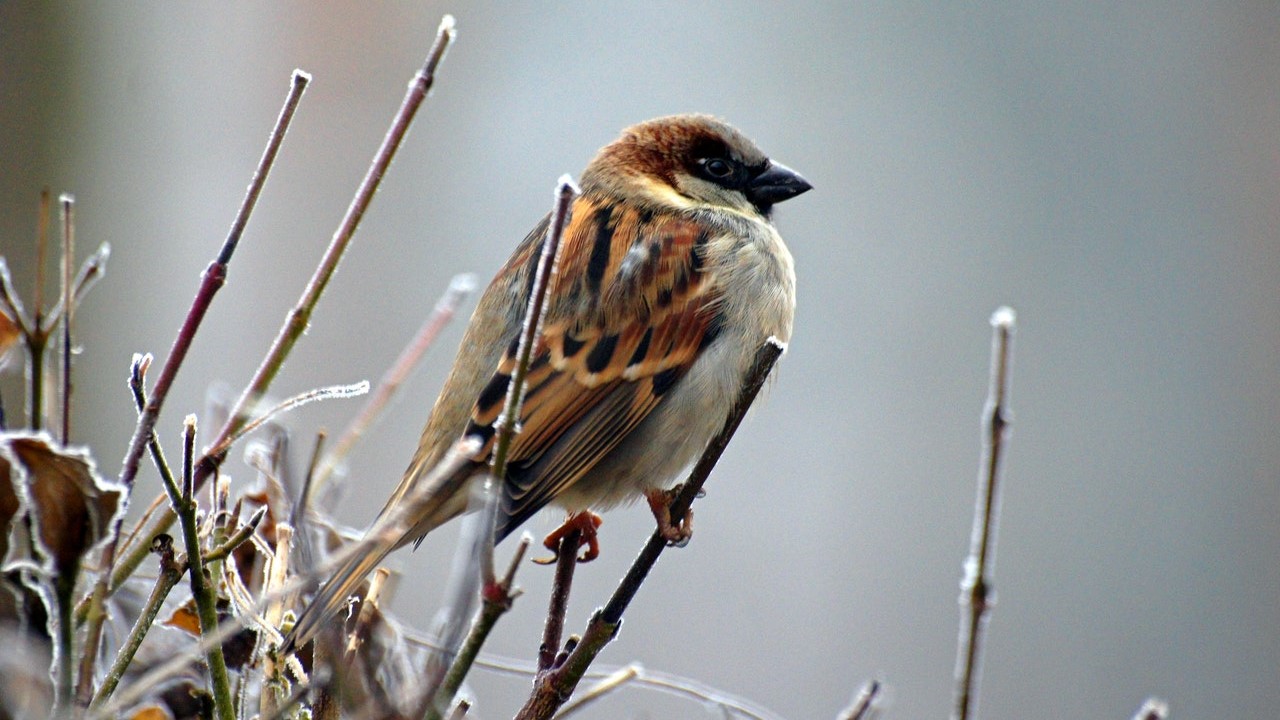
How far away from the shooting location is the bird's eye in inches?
103

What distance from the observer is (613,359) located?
2.11 m

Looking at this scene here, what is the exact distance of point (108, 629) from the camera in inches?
42.9

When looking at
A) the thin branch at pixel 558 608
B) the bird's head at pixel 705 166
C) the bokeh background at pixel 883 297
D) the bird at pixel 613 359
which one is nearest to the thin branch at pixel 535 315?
the thin branch at pixel 558 608

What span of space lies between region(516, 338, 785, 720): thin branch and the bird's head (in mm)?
1269

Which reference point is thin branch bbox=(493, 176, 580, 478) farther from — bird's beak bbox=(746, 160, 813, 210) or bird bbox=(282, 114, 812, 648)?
bird's beak bbox=(746, 160, 813, 210)

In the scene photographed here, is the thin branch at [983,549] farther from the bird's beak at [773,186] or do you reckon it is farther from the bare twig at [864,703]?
the bird's beak at [773,186]

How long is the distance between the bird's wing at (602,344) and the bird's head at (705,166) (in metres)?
0.33

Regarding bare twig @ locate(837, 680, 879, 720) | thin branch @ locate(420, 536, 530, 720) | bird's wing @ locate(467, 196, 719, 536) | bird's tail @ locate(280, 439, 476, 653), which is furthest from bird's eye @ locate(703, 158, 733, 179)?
thin branch @ locate(420, 536, 530, 720)

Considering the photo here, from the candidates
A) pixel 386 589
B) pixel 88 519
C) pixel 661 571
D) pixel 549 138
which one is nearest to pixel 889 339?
pixel 661 571

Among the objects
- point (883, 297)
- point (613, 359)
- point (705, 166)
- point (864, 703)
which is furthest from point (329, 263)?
point (883, 297)

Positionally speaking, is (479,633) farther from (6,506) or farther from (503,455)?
(6,506)

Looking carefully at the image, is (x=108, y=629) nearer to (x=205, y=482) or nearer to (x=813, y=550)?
(x=205, y=482)

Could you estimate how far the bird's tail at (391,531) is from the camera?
32.0 inches

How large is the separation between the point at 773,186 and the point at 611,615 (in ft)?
5.42
